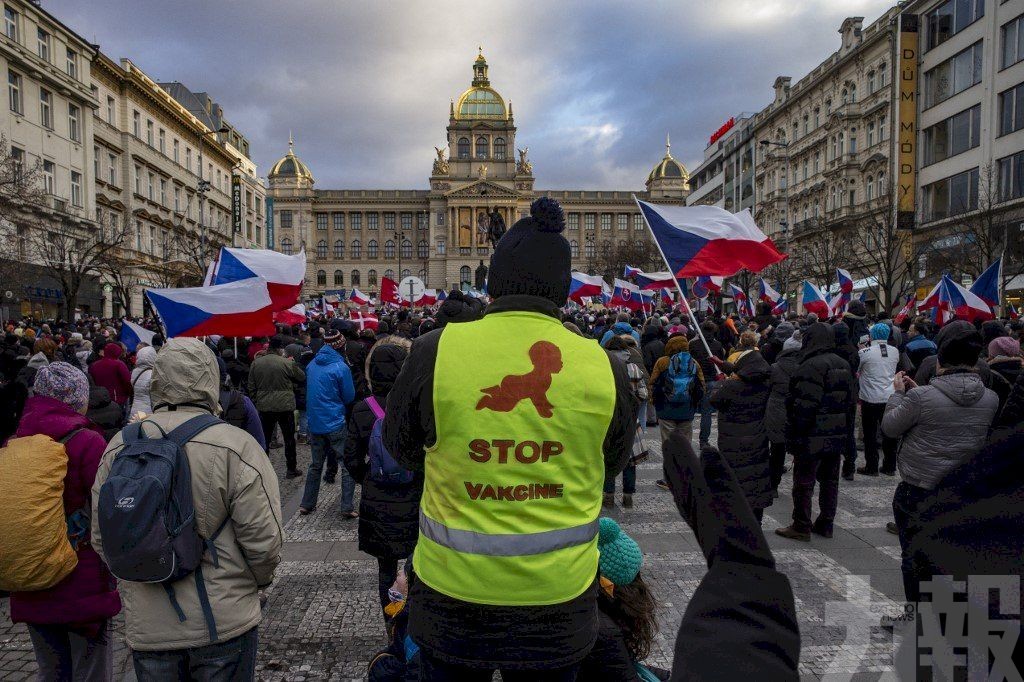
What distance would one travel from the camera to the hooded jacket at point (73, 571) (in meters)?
2.86

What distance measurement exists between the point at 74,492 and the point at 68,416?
1.10ft

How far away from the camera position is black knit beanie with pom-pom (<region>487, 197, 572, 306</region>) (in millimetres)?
2092

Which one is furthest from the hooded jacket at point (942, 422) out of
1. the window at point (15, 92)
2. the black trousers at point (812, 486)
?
the window at point (15, 92)

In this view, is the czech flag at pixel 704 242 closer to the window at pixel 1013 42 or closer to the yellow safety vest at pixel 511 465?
the yellow safety vest at pixel 511 465

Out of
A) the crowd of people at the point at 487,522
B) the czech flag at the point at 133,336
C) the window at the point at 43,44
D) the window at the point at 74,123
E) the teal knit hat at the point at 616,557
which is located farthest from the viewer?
the window at the point at 74,123

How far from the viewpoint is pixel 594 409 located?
6.33 feet

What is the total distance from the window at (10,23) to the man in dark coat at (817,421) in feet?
112

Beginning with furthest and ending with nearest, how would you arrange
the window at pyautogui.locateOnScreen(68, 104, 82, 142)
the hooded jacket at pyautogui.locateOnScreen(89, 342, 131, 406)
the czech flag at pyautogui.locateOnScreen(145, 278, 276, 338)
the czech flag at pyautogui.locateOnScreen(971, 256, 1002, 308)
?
the window at pyautogui.locateOnScreen(68, 104, 82, 142), the czech flag at pyautogui.locateOnScreen(971, 256, 1002, 308), the hooded jacket at pyautogui.locateOnScreen(89, 342, 131, 406), the czech flag at pyautogui.locateOnScreen(145, 278, 276, 338)

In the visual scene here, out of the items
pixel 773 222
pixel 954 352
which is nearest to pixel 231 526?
pixel 954 352

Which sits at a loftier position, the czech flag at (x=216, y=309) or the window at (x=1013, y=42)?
the window at (x=1013, y=42)

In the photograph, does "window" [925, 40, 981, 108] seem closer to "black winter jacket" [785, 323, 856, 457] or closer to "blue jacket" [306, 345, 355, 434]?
"black winter jacket" [785, 323, 856, 457]

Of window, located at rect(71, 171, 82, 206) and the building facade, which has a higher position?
the building facade

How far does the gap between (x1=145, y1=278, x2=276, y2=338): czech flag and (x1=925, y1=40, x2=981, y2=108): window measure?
36111 mm

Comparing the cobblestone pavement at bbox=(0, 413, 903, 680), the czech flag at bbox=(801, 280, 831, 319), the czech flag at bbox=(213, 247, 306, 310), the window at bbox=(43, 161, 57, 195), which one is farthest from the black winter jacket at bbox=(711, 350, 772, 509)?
the window at bbox=(43, 161, 57, 195)
